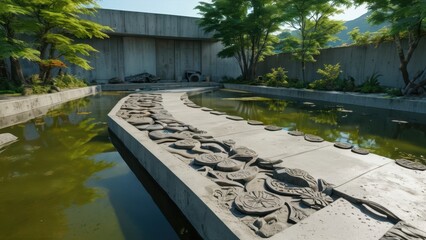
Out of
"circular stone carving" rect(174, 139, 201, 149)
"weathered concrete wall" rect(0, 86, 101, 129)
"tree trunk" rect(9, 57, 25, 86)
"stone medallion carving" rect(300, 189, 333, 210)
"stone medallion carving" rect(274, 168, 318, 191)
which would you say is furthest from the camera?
"tree trunk" rect(9, 57, 25, 86)

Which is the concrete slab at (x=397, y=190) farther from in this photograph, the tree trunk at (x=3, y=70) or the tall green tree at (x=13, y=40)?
the tree trunk at (x=3, y=70)

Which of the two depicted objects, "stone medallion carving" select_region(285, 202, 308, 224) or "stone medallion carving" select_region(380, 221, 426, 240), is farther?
"stone medallion carving" select_region(285, 202, 308, 224)

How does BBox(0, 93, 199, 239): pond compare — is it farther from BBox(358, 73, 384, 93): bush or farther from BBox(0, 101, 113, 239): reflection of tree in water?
BBox(358, 73, 384, 93): bush

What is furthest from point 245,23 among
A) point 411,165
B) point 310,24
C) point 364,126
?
point 411,165

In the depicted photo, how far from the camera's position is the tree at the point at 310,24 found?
9609mm

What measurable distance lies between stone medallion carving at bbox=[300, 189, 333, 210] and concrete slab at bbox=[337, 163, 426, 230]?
0.56ft

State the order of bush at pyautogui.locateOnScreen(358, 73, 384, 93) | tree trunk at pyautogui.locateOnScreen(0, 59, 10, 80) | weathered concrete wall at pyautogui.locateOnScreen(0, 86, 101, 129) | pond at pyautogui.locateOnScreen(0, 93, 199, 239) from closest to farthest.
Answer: pond at pyautogui.locateOnScreen(0, 93, 199, 239) < weathered concrete wall at pyautogui.locateOnScreen(0, 86, 101, 129) < bush at pyautogui.locateOnScreen(358, 73, 384, 93) < tree trunk at pyautogui.locateOnScreen(0, 59, 10, 80)

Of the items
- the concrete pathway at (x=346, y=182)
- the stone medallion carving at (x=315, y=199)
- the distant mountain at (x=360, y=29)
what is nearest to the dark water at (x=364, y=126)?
the concrete pathway at (x=346, y=182)

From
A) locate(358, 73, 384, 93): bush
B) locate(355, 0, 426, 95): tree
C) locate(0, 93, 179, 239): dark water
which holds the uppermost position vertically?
locate(355, 0, 426, 95): tree

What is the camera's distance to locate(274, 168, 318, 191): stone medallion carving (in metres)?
1.72

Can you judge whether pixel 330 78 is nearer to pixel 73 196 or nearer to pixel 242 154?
pixel 242 154

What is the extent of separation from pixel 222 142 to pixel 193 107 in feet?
9.25

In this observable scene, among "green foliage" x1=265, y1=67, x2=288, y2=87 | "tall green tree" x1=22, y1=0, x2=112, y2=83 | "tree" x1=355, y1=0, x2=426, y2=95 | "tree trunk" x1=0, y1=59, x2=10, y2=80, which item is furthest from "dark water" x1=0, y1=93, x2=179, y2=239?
"green foliage" x1=265, y1=67, x2=288, y2=87

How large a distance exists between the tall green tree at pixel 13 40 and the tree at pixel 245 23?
8461 mm
